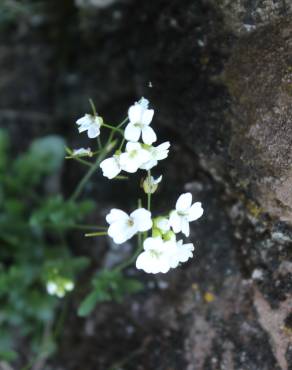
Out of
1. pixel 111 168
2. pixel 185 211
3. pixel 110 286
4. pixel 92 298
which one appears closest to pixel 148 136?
pixel 111 168

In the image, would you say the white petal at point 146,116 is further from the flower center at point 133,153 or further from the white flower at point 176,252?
the white flower at point 176,252

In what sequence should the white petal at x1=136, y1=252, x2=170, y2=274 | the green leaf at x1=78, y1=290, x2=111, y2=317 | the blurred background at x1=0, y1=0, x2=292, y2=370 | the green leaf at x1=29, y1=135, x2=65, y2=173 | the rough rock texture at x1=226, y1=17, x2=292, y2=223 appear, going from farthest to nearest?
the green leaf at x1=29, y1=135, x2=65, y2=173 → the green leaf at x1=78, y1=290, x2=111, y2=317 → the blurred background at x1=0, y1=0, x2=292, y2=370 → the rough rock texture at x1=226, y1=17, x2=292, y2=223 → the white petal at x1=136, y1=252, x2=170, y2=274


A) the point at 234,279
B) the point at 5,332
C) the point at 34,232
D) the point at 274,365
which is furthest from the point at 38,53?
the point at 274,365

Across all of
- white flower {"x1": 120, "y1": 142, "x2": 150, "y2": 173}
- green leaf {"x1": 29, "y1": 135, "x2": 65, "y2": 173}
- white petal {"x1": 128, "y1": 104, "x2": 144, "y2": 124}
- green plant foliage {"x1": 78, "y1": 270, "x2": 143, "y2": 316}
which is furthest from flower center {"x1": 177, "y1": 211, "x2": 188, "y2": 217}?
green leaf {"x1": 29, "y1": 135, "x2": 65, "y2": 173}

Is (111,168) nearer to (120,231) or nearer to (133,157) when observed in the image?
(133,157)

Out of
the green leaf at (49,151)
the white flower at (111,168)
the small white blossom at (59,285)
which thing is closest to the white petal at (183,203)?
the white flower at (111,168)

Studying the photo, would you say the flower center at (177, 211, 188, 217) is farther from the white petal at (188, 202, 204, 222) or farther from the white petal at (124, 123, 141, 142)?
the white petal at (124, 123, 141, 142)
